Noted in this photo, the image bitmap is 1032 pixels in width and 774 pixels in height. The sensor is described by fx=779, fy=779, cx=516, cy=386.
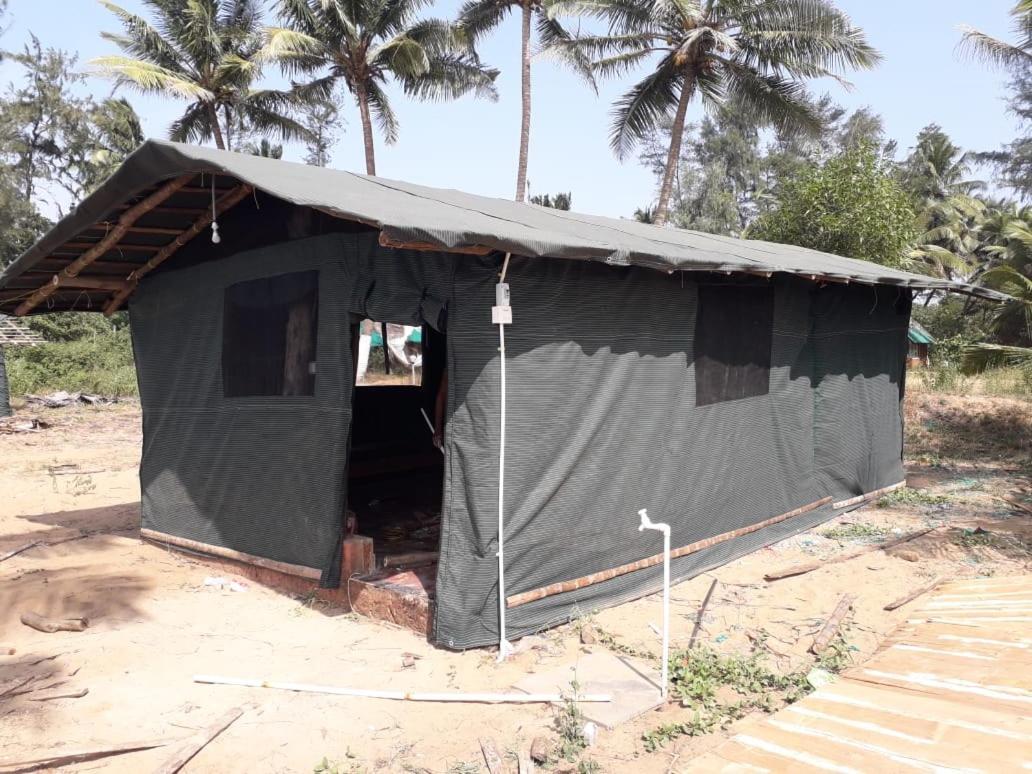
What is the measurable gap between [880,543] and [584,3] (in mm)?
15435

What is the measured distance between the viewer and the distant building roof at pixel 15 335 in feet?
69.7

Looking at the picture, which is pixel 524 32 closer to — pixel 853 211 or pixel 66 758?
pixel 853 211

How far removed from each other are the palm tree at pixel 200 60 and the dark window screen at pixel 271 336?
51.2ft

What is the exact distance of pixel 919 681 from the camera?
4.21 meters

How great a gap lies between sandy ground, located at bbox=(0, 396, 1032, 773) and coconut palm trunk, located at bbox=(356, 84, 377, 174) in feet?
43.0

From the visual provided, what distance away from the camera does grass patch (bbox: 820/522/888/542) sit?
7.78 metres

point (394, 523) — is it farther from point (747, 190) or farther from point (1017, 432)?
point (747, 190)

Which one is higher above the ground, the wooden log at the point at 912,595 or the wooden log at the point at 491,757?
the wooden log at the point at 912,595

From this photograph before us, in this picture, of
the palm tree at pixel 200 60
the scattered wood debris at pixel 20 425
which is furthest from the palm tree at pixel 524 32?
the scattered wood debris at pixel 20 425

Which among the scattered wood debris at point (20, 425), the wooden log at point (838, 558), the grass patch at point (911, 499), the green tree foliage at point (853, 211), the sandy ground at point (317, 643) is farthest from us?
the green tree foliage at point (853, 211)

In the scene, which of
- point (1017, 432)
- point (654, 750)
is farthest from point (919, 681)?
point (1017, 432)

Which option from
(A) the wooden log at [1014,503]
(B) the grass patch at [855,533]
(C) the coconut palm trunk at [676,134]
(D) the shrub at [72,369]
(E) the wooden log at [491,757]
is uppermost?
(C) the coconut palm trunk at [676,134]

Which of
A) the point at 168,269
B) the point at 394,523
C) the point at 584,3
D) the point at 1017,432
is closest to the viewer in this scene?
the point at 168,269

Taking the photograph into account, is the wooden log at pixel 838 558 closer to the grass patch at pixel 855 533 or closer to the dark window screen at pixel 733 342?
the grass patch at pixel 855 533
